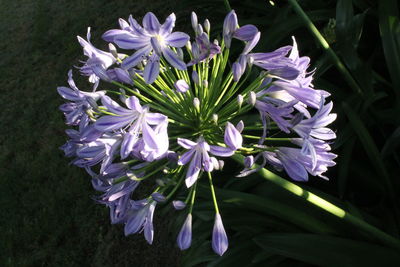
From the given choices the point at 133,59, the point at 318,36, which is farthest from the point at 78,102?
the point at 318,36

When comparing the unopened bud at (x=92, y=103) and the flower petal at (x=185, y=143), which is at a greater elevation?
the unopened bud at (x=92, y=103)

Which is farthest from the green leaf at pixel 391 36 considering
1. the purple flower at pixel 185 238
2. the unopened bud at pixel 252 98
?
the purple flower at pixel 185 238

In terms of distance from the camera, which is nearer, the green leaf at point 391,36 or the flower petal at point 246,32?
the flower petal at point 246,32

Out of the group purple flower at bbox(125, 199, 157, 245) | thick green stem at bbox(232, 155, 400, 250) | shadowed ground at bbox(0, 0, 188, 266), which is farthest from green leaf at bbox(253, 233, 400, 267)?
shadowed ground at bbox(0, 0, 188, 266)

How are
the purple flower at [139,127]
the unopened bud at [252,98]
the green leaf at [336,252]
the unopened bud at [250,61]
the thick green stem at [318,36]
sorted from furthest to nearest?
1. the thick green stem at [318,36]
2. the green leaf at [336,252]
3. the unopened bud at [250,61]
4. the unopened bud at [252,98]
5. the purple flower at [139,127]

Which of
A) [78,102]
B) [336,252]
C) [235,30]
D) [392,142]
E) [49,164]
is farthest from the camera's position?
[49,164]

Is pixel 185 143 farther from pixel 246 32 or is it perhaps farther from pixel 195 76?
pixel 246 32

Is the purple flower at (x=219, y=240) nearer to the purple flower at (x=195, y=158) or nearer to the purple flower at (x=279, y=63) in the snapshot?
the purple flower at (x=195, y=158)
